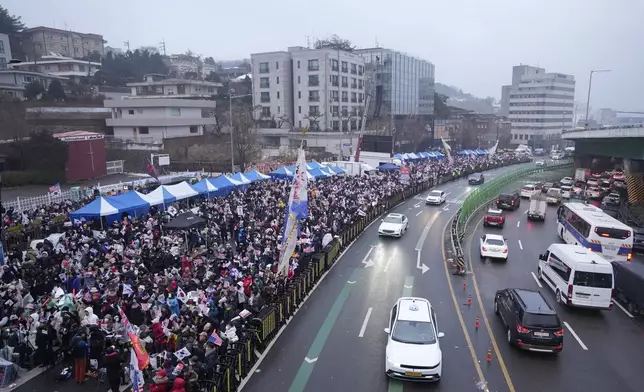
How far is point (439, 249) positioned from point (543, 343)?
1206 cm

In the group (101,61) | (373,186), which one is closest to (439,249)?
(373,186)

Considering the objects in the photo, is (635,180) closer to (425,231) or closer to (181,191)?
(425,231)

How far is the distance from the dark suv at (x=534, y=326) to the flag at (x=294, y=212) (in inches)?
299

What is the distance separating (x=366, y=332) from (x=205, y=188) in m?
18.3


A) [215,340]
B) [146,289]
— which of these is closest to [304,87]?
A: [146,289]

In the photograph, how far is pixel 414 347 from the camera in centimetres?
1136

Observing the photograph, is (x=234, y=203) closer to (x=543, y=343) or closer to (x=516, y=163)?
(x=543, y=343)

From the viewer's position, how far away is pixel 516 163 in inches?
3265

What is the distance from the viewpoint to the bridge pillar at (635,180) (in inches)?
1497

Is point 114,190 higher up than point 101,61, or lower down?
lower down

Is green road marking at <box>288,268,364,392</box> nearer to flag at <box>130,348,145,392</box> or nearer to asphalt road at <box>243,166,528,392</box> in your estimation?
asphalt road at <box>243,166,528,392</box>

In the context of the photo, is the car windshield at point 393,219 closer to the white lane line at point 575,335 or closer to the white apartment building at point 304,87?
the white lane line at point 575,335

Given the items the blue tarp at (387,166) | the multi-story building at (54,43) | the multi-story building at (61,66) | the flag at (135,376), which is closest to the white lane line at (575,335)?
the flag at (135,376)

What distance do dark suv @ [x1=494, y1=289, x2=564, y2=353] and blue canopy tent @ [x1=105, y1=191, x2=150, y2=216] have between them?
19.1 meters
